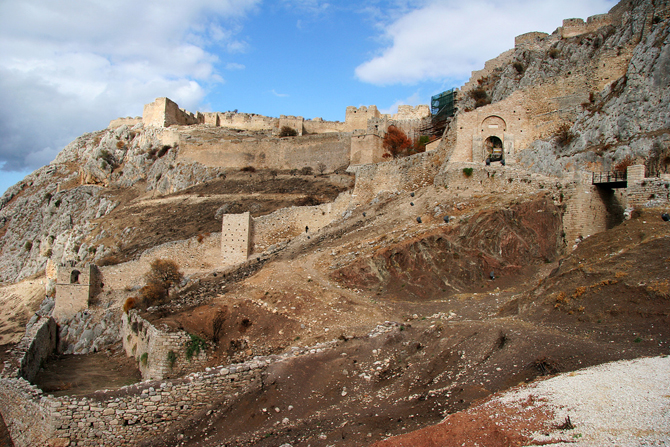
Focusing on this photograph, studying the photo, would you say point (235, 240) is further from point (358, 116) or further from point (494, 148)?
point (358, 116)

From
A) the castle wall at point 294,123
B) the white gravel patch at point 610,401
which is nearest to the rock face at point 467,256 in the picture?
the white gravel patch at point 610,401

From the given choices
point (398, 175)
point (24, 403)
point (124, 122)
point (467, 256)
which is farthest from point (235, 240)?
point (124, 122)

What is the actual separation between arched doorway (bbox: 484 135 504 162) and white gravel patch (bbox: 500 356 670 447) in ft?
61.2

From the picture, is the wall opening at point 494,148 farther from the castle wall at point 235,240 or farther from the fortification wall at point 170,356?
the fortification wall at point 170,356

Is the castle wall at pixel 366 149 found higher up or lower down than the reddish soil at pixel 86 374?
higher up

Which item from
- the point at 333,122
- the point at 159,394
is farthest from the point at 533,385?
the point at 333,122

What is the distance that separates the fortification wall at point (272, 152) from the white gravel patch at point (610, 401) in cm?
3811

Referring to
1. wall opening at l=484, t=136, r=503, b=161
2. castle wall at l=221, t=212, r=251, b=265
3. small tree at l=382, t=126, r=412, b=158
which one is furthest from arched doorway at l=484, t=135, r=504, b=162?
small tree at l=382, t=126, r=412, b=158

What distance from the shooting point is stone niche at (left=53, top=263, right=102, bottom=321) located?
85.4 feet

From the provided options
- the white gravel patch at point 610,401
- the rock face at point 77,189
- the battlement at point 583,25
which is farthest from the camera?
the rock face at point 77,189

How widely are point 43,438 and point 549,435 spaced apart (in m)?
11.6

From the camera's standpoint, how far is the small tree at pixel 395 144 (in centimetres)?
4022

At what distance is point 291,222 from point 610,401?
857 inches

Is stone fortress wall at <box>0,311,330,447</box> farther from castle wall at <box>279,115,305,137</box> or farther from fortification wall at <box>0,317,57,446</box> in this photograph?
castle wall at <box>279,115,305,137</box>
